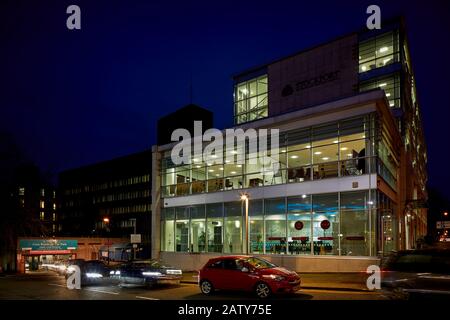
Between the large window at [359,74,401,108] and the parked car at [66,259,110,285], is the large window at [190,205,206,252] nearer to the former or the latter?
the parked car at [66,259,110,285]

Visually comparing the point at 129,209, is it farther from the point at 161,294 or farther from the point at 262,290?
the point at 262,290

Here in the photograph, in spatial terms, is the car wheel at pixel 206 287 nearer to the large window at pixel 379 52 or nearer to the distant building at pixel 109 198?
the large window at pixel 379 52

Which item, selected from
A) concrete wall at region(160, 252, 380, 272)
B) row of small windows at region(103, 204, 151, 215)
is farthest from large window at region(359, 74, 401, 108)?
row of small windows at region(103, 204, 151, 215)

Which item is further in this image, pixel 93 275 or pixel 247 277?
pixel 93 275

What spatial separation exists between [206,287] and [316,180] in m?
11.5

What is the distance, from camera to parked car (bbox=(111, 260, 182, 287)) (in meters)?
21.5

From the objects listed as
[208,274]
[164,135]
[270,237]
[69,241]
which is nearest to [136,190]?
[164,135]

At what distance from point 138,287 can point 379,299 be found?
1151cm

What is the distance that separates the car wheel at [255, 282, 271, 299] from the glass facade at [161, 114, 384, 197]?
11.4 metres

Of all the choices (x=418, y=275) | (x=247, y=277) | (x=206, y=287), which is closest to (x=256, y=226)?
(x=206, y=287)

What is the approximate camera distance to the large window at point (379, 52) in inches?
1656

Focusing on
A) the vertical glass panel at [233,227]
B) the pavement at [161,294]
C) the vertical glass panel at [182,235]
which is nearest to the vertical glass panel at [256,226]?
the vertical glass panel at [233,227]

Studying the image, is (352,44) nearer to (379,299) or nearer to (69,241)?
(379,299)

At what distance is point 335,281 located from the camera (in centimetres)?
2136
